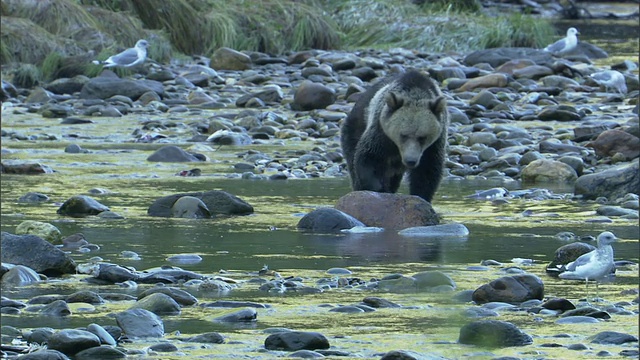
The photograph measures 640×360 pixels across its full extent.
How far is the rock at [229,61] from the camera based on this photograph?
18.6 meters

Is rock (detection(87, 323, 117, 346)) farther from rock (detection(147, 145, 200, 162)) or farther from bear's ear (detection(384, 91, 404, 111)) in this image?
rock (detection(147, 145, 200, 162))

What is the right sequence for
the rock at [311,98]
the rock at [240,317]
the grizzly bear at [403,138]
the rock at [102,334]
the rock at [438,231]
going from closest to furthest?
1. the rock at [102,334]
2. the rock at [240,317]
3. the rock at [438,231]
4. the grizzly bear at [403,138]
5. the rock at [311,98]

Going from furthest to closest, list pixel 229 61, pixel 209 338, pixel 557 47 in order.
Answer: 1. pixel 557 47
2. pixel 229 61
3. pixel 209 338

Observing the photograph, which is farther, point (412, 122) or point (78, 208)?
point (412, 122)

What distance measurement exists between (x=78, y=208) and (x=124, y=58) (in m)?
9.53

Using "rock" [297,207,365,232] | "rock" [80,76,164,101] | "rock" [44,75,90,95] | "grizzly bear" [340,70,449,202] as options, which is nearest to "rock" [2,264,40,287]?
"rock" [297,207,365,232]

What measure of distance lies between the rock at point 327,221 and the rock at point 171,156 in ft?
11.0

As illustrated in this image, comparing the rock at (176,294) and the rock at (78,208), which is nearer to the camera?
the rock at (176,294)

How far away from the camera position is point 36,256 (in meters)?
5.23

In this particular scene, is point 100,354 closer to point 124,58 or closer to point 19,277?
point 19,277

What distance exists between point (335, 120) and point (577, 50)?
1040cm

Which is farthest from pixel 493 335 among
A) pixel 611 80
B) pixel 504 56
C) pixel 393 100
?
pixel 504 56

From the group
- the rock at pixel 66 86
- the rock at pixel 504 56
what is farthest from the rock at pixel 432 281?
the rock at pixel 504 56

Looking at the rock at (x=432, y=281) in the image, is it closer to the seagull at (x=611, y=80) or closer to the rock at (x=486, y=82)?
the rock at (x=486, y=82)
